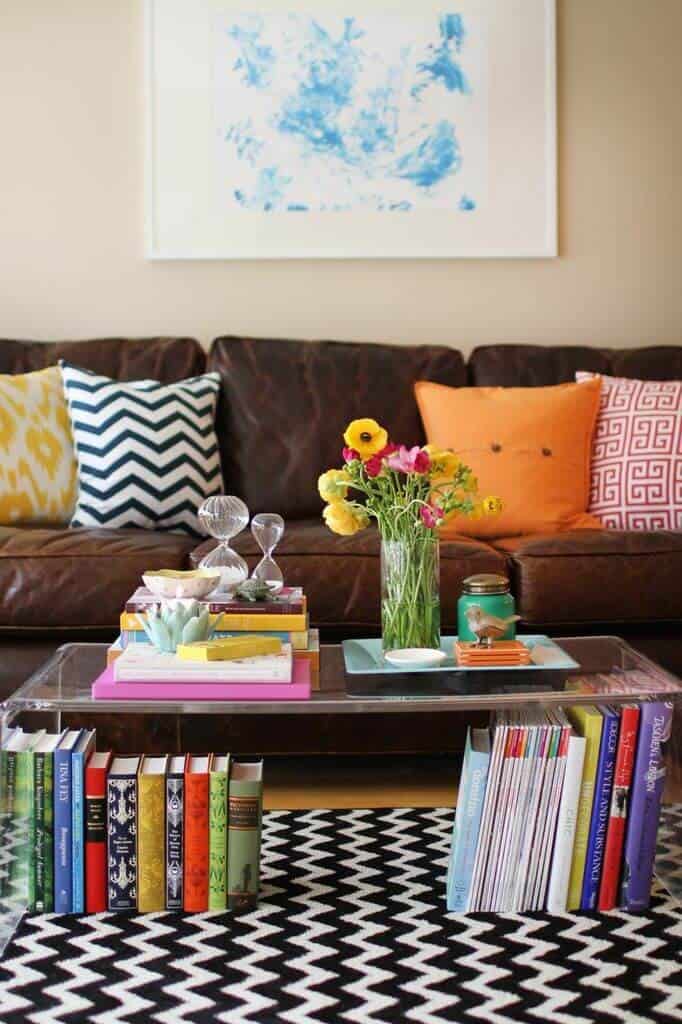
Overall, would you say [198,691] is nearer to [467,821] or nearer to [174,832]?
[174,832]

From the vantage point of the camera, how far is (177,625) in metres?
1.95

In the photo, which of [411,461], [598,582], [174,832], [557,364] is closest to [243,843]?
[174,832]

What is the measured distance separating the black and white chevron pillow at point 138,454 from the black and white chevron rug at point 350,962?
1.26 meters

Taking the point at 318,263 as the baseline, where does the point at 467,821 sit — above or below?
below

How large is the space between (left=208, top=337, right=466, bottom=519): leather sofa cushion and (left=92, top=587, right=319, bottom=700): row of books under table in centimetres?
132

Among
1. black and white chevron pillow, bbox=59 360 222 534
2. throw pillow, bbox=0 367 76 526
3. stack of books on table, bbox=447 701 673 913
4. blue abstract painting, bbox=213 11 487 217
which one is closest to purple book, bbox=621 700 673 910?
stack of books on table, bbox=447 701 673 913

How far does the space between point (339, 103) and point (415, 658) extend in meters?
2.25

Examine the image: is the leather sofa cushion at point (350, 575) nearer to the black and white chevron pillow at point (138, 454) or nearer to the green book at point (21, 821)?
the black and white chevron pillow at point (138, 454)

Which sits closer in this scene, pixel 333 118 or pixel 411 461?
pixel 411 461

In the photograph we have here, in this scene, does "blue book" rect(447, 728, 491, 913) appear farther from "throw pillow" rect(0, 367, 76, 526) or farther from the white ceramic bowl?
"throw pillow" rect(0, 367, 76, 526)

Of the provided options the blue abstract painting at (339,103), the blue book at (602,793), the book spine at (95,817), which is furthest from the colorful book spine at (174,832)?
the blue abstract painting at (339,103)

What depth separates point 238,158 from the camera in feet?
12.2

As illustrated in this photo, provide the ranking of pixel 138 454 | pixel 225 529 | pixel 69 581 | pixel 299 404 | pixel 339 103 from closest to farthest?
pixel 225 529 < pixel 69 581 < pixel 138 454 < pixel 299 404 < pixel 339 103

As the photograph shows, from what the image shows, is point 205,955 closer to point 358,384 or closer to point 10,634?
point 10,634
